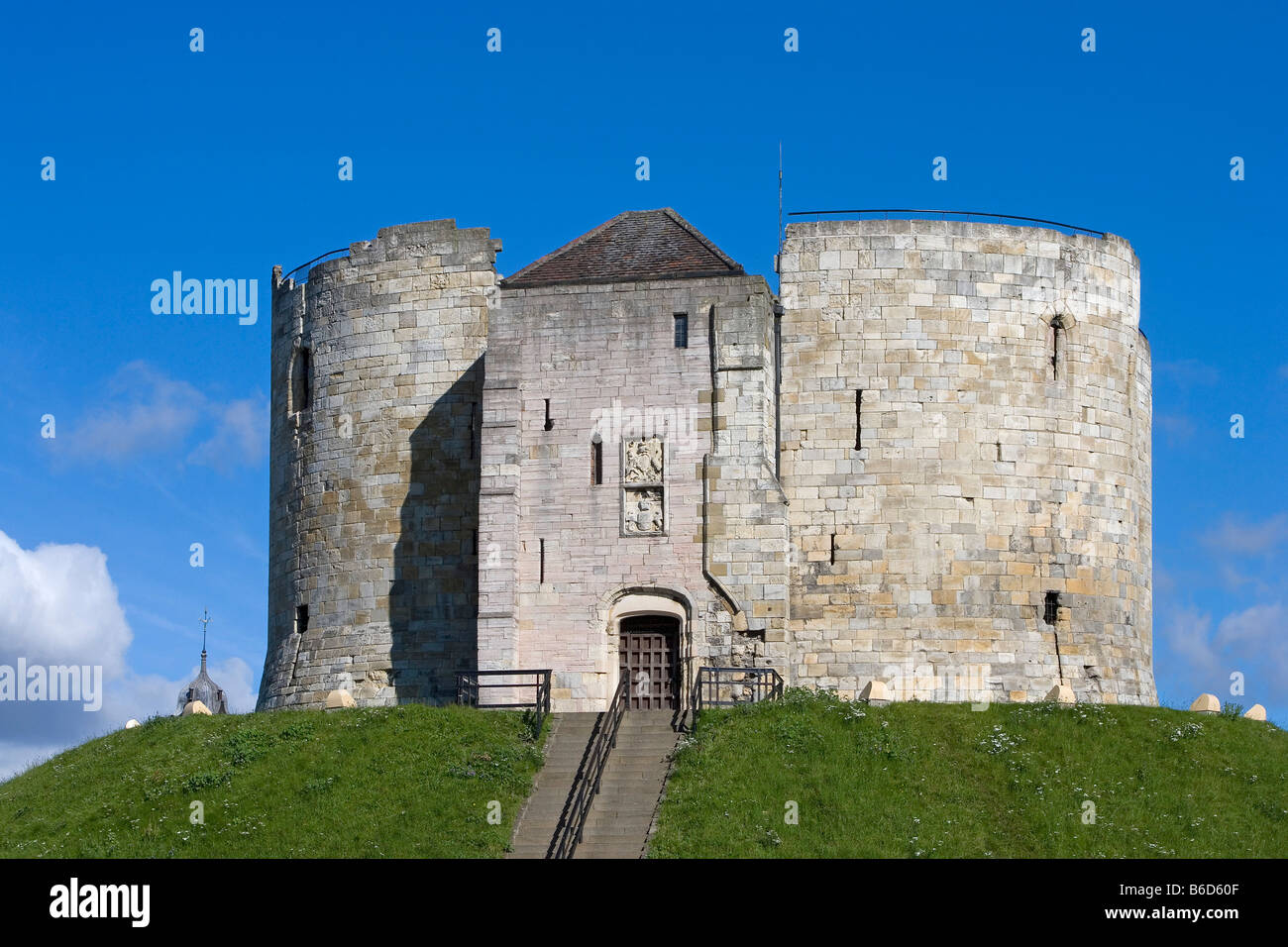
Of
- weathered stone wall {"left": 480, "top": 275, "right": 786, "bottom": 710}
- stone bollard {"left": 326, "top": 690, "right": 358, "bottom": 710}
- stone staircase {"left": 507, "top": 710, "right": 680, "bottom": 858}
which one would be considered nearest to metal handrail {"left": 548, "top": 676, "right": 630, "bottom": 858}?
stone staircase {"left": 507, "top": 710, "right": 680, "bottom": 858}

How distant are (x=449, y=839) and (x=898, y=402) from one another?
52.3ft

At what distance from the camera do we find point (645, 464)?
42.9 meters

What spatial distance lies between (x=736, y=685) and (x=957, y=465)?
7150mm

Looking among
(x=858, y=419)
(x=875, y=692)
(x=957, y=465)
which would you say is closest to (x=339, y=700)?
(x=875, y=692)

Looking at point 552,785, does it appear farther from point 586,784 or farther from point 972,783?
point 972,783

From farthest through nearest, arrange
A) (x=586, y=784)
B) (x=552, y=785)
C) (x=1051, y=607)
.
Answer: (x=1051, y=607) → (x=552, y=785) → (x=586, y=784)

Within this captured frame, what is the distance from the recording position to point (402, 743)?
3766 centimetres

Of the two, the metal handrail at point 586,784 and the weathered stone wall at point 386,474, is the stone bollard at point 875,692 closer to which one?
the metal handrail at point 586,784

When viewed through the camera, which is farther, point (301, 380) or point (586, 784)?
point (301, 380)

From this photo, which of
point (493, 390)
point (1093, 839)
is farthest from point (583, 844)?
point (493, 390)

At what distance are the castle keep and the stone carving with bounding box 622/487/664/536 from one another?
0.20 ft

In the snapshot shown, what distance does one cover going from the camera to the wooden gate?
4262 centimetres

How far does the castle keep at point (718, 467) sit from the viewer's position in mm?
42594
